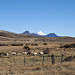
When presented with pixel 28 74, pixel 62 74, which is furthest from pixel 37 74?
pixel 62 74

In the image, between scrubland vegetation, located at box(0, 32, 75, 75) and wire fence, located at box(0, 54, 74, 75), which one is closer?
scrubland vegetation, located at box(0, 32, 75, 75)

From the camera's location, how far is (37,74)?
1573cm

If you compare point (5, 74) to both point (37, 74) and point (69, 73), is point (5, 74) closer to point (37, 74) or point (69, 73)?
point (37, 74)

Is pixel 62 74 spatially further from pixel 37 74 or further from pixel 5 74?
pixel 5 74

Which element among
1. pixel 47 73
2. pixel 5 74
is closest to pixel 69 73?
pixel 47 73

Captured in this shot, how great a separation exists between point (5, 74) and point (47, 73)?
3.70 m

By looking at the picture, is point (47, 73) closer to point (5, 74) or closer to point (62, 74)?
point (62, 74)

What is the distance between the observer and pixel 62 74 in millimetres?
15898

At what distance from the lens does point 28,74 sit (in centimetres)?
1584

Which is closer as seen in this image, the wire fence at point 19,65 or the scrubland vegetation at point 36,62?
the scrubland vegetation at point 36,62

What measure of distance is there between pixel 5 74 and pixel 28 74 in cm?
223

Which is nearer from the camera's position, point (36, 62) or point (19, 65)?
point (19, 65)

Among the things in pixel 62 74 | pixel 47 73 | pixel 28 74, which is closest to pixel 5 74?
pixel 28 74

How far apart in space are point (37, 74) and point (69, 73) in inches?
109
